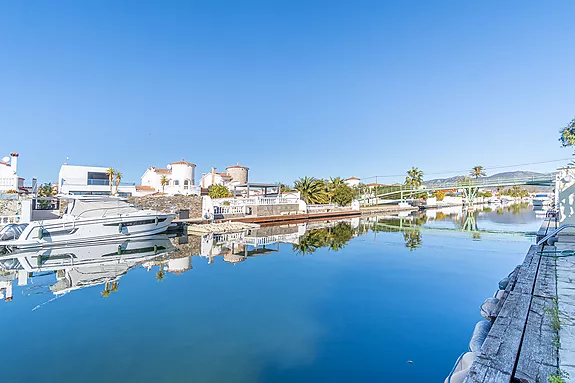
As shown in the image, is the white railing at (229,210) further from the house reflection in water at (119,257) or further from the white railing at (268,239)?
the white railing at (268,239)

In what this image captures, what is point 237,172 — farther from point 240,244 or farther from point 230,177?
point 240,244

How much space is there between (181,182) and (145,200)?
21.2 metres

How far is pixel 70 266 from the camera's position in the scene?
10.3 meters

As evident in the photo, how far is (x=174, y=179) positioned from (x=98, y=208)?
3028cm

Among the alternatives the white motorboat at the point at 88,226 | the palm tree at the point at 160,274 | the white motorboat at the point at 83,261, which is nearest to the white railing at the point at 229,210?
the white motorboat at the point at 88,226

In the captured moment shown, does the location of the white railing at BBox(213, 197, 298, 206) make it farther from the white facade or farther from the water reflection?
the white facade

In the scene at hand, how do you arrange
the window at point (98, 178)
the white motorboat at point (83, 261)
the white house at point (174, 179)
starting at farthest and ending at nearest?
the white house at point (174, 179)
the window at point (98, 178)
the white motorboat at point (83, 261)

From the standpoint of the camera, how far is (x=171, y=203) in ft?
75.8

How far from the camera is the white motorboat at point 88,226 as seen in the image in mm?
12570

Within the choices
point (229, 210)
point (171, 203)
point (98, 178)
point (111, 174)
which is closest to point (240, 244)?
point (229, 210)

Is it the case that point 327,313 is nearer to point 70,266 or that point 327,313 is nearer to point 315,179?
point 70,266

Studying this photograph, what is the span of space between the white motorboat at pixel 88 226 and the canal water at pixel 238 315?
117 cm

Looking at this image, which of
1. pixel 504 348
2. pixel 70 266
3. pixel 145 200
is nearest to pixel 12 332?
pixel 70 266

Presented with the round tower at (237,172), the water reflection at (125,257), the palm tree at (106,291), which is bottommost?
the palm tree at (106,291)
